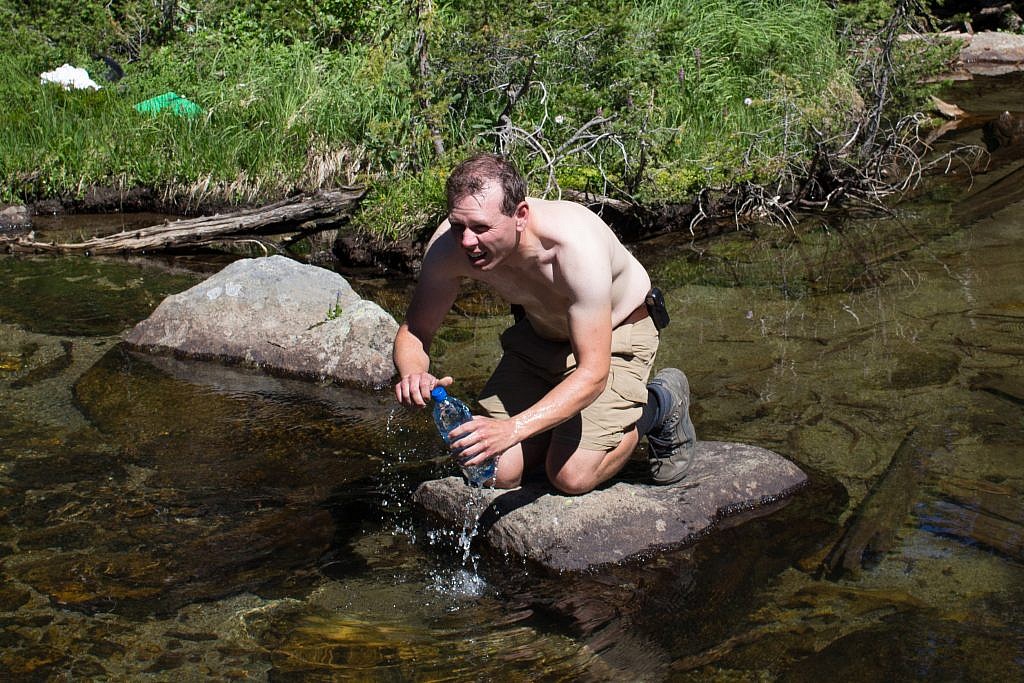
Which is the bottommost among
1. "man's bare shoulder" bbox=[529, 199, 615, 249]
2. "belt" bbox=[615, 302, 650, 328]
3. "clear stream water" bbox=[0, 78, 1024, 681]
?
"clear stream water" bbox=[0, 78, 1024, 681]

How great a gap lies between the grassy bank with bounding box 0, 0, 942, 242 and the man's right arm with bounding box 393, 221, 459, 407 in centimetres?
400

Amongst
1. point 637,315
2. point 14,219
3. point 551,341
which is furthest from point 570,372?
point 14,219

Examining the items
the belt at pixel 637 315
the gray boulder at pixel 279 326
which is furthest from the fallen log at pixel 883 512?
the gray boulder at pixel 279 326

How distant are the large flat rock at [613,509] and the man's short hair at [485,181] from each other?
3.88 ft

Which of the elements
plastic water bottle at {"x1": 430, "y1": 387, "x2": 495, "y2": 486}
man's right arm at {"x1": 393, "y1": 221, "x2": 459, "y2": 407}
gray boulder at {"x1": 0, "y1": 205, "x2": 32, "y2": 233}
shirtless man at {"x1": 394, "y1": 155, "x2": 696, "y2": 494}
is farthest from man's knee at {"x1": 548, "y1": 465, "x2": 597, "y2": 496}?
gray boulder at {"x1": 0, "y1": 205, "x2": 32, "y2": 233}

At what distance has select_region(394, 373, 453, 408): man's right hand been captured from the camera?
380 cm

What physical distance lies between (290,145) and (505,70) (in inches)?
79.7

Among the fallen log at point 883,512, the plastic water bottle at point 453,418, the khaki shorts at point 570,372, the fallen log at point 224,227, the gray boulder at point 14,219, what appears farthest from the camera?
the gray boulder at point 14,219

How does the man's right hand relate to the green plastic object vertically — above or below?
below

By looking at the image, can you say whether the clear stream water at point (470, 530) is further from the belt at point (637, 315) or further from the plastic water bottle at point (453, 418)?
the belt at point (637, 315)

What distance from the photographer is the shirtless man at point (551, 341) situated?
3.70 m

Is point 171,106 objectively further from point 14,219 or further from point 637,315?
point 637,315

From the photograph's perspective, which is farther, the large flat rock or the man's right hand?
the large flat rock

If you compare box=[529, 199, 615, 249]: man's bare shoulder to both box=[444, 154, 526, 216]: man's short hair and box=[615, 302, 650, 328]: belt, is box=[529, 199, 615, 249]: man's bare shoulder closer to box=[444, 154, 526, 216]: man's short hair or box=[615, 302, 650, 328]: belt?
box=[444, 154, 526, 216]: man's short hair
